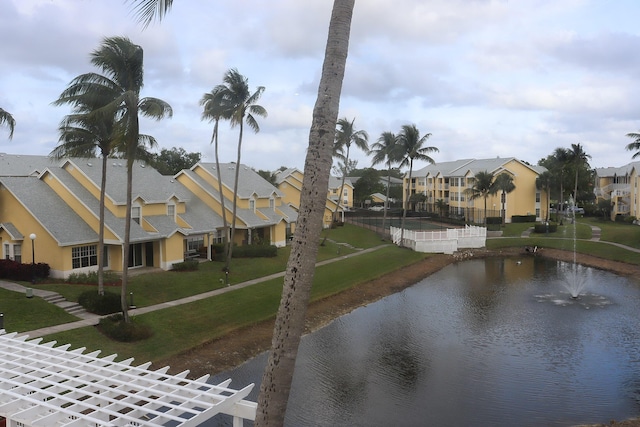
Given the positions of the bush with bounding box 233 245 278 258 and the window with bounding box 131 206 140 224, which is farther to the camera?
the bush with bounding box 233 245 278 258

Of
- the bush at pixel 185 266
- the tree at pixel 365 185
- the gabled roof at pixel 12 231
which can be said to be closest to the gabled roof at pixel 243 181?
the bush at pixel 185 266

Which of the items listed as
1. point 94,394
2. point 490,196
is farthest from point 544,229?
Answer: point 94,394

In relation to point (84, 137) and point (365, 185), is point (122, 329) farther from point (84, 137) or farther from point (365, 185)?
point (365, 185)

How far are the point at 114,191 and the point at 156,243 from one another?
459 centimetres

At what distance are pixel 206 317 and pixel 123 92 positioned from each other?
11.6 m

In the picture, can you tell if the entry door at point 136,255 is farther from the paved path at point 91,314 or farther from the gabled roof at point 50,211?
the paved path at point 91,314

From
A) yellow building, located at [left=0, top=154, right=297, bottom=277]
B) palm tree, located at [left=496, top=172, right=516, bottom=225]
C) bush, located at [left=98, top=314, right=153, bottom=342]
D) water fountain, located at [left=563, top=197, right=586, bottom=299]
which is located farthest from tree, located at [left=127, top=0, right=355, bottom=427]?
palm tree, located at [left=496, top=172, right=516, bottom=225]

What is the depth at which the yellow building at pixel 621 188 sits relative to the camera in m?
71.3

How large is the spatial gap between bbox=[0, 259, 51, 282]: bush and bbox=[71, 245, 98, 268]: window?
180 cm

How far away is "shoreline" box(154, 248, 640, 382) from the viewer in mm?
21578

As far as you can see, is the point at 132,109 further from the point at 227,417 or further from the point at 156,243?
the point at 156,243

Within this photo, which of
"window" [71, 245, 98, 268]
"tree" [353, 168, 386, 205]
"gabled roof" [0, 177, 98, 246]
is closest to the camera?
"gabled roof" [0, 177, 98, 246]

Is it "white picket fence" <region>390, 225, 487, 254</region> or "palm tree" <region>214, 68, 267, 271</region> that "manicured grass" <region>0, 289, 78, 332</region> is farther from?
"white picket fence" <region>390, 225, 487, 254</region>

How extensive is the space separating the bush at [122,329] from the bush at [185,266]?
40.7 feet
